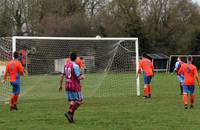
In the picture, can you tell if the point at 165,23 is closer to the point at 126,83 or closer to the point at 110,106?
the point at 126,83

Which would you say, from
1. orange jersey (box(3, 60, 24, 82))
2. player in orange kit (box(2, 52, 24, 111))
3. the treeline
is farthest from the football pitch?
the treeline

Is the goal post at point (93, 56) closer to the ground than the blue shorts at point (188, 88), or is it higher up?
higher up

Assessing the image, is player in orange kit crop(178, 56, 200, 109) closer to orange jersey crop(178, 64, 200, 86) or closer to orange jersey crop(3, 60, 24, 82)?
orange jersey crop(178, 64, 200, 86)

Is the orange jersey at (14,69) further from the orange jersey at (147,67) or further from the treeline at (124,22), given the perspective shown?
the treeline at (124,22)

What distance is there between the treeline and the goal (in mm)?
33533

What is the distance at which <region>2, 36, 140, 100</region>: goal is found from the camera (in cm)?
2422

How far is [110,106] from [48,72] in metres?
9.18

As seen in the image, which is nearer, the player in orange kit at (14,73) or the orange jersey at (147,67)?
the player in orange kit at (14,73)

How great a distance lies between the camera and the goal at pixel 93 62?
79.5 feet

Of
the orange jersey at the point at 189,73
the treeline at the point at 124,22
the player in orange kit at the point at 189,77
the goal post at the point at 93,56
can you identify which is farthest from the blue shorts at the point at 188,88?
the treeline at the point at 124,22

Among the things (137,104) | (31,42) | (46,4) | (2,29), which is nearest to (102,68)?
(31,42)

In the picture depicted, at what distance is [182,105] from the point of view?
16.8 metres

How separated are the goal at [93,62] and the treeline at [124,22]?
1320 inches

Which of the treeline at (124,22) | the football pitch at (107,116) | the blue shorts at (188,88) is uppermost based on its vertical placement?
the treeline at (124,22)
